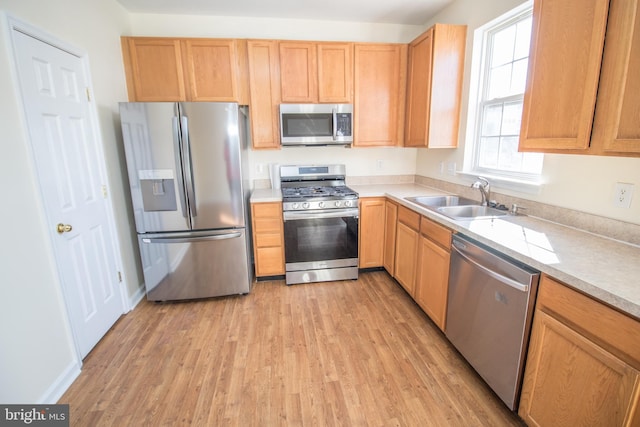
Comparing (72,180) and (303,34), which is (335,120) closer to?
(303,34)

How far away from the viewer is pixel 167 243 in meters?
2.61

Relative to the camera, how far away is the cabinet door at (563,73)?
1269mm

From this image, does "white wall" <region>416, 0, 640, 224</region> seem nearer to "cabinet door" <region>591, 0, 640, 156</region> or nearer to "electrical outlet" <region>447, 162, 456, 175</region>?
"cabinet door" <region>591, 0, 640, 156</region>

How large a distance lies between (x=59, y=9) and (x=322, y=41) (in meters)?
2.08

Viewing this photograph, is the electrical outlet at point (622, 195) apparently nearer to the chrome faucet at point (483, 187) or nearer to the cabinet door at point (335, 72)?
the chrome faucet at point (483, 187)

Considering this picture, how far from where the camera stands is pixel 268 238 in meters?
2.97

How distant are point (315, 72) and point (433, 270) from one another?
2241mm

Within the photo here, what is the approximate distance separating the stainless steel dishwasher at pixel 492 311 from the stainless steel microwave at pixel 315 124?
1.70 meters

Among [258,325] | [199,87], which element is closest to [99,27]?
[199,87]

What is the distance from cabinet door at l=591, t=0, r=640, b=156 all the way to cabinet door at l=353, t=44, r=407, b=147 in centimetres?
206

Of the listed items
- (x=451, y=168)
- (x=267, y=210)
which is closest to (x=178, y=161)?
(x=267, y=210)

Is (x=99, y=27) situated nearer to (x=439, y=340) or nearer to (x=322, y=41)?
(x=322, y=41)

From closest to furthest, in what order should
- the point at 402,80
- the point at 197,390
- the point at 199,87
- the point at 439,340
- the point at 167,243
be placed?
the point at 197,390, the point at 439,340, the point at 167,243, the point at 199,87, the point at 402,80

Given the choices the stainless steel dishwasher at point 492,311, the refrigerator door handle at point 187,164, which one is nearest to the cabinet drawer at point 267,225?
the refrigerator door handle at point 187,164
